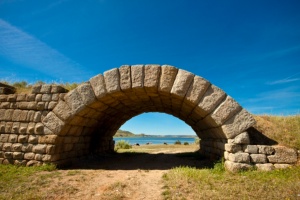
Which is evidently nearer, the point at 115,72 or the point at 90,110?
the point at 115,72

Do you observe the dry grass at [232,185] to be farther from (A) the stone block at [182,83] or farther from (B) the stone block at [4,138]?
(B) the stone block at [4,138]

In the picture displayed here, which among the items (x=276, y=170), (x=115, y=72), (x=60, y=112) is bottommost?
(x=276, y=170)

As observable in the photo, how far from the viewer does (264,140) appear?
7.05 meters

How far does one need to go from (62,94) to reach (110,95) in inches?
63.4

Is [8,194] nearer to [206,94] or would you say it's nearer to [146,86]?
[146,86]

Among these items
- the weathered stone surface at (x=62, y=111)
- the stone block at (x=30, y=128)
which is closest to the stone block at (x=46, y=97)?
the weathered stone surface at (x=62, y=111)

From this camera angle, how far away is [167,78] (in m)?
6.94

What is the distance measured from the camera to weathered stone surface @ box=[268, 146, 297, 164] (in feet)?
20.7

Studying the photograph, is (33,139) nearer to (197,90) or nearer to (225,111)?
(197,90)

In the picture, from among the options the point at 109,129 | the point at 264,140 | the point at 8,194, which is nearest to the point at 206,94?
the point at 264,140

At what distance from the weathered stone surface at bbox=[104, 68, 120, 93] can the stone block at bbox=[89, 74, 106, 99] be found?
0.45 ft

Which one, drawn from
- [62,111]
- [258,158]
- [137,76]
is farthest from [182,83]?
[62,111]

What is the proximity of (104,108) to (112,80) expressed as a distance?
1.88m

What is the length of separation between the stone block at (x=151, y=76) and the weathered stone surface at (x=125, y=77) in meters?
0.53
